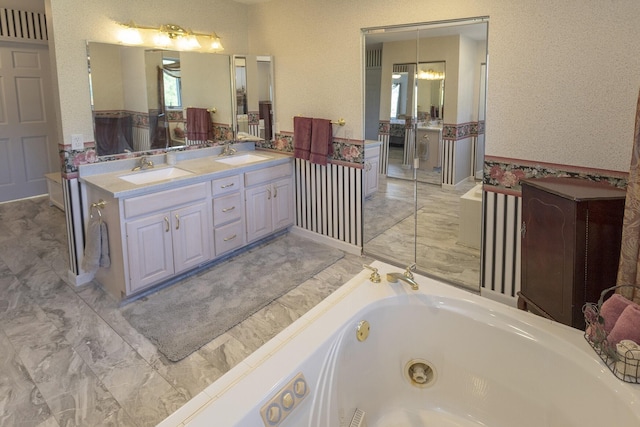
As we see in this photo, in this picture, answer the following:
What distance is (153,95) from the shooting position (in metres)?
3.67

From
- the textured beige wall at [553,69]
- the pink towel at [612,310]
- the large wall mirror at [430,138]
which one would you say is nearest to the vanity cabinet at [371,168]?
the large wall mirror at [430,138]

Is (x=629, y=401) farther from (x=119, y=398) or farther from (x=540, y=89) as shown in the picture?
(x=119, y=398)

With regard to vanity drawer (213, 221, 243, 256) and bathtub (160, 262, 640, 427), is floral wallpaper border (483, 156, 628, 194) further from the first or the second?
vanity drawer (213, 221, 243, 256)

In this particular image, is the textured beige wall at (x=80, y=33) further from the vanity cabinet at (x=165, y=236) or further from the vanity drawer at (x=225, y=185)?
the vanity drawer at (x=225, y=185)

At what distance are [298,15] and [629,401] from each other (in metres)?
3.76

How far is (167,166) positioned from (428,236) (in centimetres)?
229

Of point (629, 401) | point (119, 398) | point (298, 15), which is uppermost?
point (298, 15)

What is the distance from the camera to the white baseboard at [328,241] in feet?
13.3

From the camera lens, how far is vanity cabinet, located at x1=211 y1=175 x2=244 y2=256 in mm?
3605

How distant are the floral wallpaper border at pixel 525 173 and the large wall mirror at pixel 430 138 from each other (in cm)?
13

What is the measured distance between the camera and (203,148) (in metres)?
4.16

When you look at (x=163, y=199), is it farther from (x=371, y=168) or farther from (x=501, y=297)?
(x=501, y=297)

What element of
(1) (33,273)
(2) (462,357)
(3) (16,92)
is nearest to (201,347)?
(2) (462,357)

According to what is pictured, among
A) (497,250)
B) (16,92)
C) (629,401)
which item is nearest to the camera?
(629,401)
